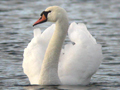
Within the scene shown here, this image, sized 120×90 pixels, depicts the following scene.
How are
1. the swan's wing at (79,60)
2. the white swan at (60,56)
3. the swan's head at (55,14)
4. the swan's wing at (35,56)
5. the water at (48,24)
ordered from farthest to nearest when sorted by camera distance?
1. the water at (48,24)
2. the swan's wing at (35,56)
3. the swan's wing at (79,60)
4. the white swan at (60,56)
5. the swan's head at (55,14)

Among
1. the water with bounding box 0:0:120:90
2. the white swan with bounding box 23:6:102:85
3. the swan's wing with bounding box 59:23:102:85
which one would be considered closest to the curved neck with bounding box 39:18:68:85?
the white swan with bounding box 23:6:102:85

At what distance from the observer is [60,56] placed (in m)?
9.20

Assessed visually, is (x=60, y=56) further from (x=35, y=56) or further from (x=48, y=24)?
(x=48, y=24)

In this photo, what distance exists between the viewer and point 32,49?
9.35 metres

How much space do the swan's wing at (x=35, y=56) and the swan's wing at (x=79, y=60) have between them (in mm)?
487

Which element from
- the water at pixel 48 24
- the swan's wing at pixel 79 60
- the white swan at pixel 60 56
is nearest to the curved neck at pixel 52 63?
the white swan at pixel 60 56

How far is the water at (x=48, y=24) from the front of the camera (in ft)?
30.5

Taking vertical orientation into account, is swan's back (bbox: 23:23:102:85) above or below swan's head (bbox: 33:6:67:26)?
below

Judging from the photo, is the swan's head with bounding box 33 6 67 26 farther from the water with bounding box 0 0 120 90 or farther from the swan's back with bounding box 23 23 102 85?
the water with bounding box 0 0 120 90

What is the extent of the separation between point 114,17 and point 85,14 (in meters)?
1.42

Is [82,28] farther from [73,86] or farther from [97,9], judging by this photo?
[97,9]

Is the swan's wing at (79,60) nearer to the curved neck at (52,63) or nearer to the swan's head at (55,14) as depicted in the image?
the curved neck at (52,63)

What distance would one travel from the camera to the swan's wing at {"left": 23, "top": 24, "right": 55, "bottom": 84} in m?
8.95

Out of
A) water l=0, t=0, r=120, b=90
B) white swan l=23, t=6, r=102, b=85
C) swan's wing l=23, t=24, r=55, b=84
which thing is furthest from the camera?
water l=0, t=0, r=120, b=90
